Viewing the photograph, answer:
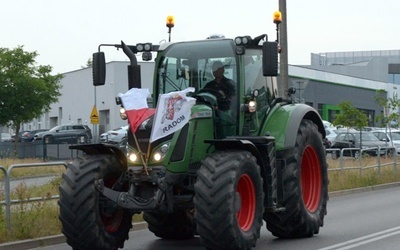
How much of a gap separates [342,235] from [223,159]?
3.70m

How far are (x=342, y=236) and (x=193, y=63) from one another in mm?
3572

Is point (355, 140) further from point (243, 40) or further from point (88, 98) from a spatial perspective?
point (243, 40)

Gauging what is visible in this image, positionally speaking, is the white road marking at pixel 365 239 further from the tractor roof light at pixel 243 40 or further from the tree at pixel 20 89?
the tree at pixel 20 89

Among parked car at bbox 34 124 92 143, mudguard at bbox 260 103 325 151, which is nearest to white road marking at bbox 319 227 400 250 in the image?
mudguard at bbox 260 103 325 151

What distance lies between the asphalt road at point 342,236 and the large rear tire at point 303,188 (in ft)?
0.70

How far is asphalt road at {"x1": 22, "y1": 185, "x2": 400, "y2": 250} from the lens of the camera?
41.6 feet

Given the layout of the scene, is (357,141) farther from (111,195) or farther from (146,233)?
(111,195)

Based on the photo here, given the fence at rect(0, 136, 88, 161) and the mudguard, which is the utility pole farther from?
the fence at rect(0, 136, 88, 161)

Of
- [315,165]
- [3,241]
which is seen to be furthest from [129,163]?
[315,165]

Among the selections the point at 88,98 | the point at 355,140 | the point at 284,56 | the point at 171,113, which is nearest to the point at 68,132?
the point at 88,98

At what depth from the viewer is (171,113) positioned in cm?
1158

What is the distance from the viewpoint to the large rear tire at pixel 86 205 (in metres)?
11.0

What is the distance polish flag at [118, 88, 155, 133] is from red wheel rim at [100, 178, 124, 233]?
0.74 meters

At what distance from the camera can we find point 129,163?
1166cm
